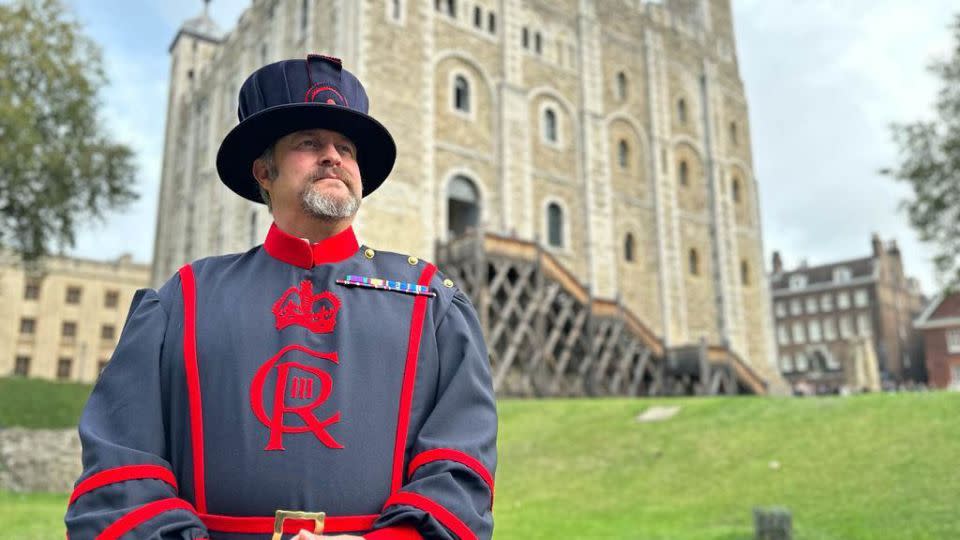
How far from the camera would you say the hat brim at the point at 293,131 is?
210cm

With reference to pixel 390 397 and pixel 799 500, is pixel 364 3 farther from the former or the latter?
pixel 390 397

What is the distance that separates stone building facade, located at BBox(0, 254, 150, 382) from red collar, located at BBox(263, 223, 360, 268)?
4585 centimetres

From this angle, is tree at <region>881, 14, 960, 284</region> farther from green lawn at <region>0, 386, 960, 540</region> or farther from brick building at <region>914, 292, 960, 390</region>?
brick building at <region>914, 292, 960, 390</region>

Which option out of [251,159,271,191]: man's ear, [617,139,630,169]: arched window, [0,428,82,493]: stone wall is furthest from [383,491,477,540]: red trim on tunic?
[617,139,630,169]: arched window

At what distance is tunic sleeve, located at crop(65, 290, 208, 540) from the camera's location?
166cm

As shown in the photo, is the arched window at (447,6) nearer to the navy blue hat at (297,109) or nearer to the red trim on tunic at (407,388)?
the navy blue hat at (297,109)

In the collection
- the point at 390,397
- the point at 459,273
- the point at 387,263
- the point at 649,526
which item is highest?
the point at 459,273

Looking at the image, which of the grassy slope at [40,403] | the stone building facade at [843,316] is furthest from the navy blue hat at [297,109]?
the stone building facade at [843,316]

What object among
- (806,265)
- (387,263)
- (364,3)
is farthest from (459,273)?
(806,265)

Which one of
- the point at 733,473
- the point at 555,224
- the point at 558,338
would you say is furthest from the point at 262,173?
the point at 555,224

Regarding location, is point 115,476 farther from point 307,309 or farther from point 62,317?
point 62,317

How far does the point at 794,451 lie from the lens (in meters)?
9.27

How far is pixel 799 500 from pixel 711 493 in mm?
1022

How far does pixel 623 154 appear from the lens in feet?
89.2
